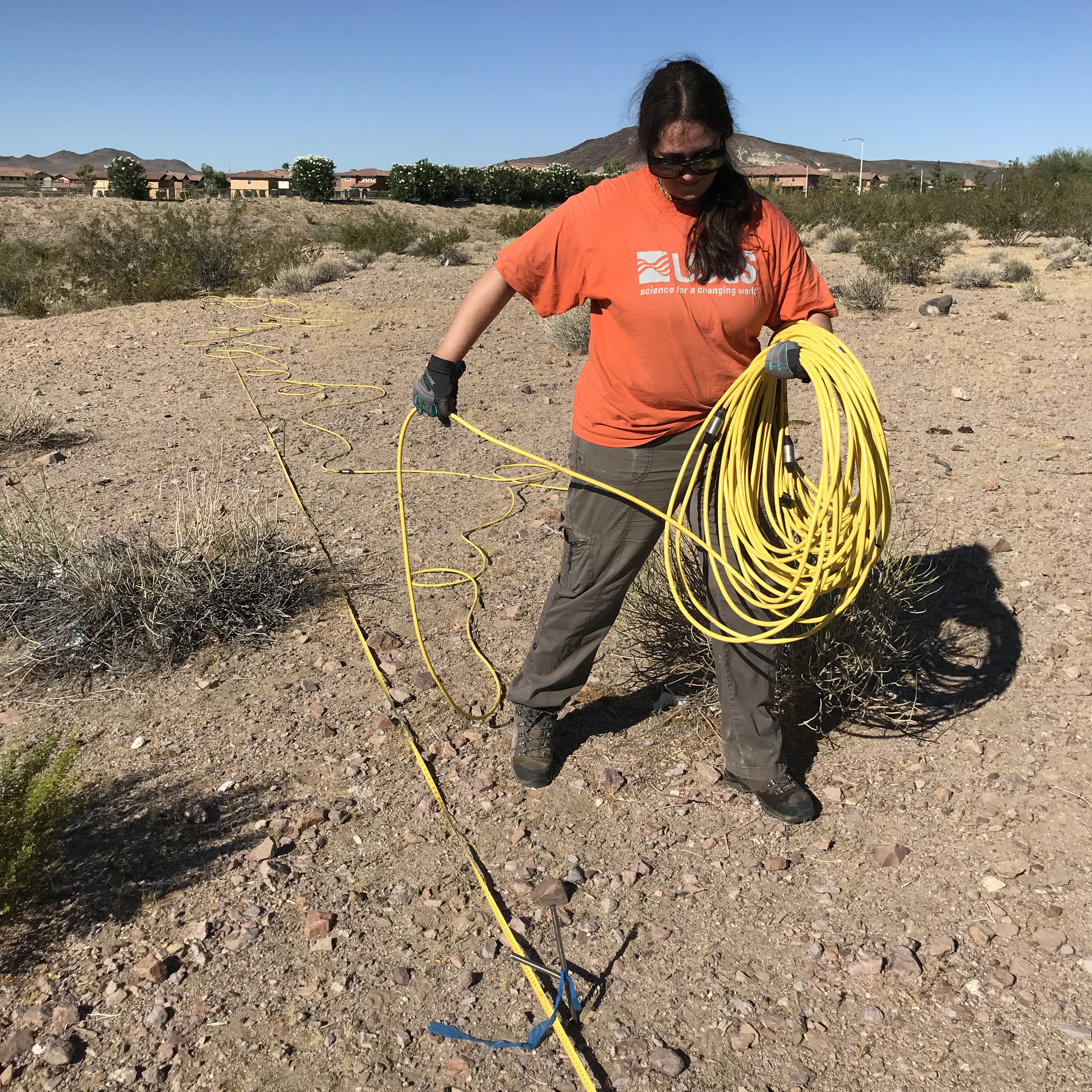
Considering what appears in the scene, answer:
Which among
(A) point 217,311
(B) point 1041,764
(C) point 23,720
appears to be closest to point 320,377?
(A) point 217,311

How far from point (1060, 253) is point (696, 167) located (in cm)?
1522

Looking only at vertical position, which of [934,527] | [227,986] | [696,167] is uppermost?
[696,167]

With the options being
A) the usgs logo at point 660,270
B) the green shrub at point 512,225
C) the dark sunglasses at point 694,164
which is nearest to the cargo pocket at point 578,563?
the usgs logo at point 660,270

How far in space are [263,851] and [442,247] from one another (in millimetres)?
16533

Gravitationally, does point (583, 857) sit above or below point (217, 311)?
below

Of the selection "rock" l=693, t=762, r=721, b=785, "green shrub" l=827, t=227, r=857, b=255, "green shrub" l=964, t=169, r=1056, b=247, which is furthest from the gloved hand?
"green shrub" l=964, t=169, r=1056, b=247

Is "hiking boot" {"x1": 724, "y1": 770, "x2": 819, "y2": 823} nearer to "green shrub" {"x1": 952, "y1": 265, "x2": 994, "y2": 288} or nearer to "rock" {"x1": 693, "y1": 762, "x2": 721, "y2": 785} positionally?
"rock" {"x1": 693, "y1": 762, "x2": 721, "y2": 785}

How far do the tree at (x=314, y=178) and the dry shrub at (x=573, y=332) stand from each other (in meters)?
32.6

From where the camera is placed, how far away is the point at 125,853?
258 centimetres

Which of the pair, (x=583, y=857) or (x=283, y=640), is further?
(x=283, y=640)

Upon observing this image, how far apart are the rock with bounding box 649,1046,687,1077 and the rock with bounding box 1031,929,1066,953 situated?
3.07 ft

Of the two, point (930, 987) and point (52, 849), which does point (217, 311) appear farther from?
point (930, 987)

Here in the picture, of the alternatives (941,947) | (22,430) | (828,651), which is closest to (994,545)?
(828,651)

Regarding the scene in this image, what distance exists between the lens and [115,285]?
13.4m
